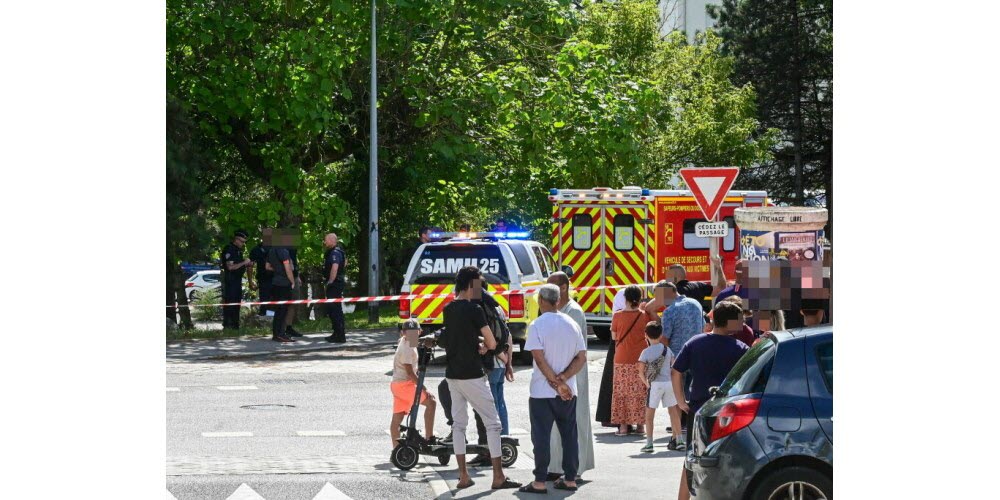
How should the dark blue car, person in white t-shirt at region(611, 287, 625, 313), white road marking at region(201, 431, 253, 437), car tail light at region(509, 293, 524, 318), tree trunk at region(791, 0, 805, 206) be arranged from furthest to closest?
tree trunk at region(791, 0, 805, 206) → car tail light at region(509, 293, 524, 318) → white road marking at region(201, 431, 253, 437) → person in white t-shirt at region(611, 287, 625, 313) → the dark blue car

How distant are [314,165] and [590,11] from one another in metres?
15.8

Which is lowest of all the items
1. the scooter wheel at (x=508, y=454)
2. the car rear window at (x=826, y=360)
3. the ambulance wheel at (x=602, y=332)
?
the scooter wheel at (x=508, y=454)

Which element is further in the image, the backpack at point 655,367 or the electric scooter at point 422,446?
the backpack at point 655,367

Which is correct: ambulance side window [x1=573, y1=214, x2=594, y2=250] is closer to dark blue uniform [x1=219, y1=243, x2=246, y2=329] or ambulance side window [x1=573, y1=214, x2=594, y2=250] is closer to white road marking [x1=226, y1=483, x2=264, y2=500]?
dark blue uniform [x1=219, y1=243, x2=246, y2=329]

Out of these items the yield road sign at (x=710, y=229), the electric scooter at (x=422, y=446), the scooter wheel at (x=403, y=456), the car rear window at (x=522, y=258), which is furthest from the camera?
the car rear window at (x=522, y=258)

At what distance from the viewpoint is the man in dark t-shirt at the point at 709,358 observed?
972 cm

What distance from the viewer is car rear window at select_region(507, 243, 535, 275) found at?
65.4 ft

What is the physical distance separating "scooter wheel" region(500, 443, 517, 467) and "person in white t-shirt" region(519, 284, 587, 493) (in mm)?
1153

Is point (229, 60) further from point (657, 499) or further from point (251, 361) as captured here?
point (657, 499)

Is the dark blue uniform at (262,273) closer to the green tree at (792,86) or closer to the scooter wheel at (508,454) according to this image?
the scooter wheel at (508,454)

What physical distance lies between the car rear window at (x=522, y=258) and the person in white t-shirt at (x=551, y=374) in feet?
30.3

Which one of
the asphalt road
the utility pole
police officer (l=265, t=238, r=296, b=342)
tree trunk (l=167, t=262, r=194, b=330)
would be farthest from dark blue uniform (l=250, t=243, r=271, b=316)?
the asphalt road

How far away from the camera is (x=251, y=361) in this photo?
2069cm

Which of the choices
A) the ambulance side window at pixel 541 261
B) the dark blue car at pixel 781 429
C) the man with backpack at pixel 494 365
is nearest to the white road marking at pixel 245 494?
the man with backpack at pixel 494 365
